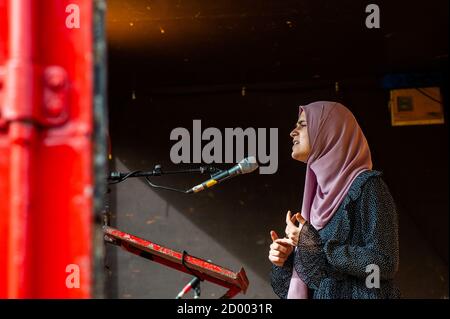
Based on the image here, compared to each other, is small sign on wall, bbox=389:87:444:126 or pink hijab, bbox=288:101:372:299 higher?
small sign on wall, bbox=389:87:444:126

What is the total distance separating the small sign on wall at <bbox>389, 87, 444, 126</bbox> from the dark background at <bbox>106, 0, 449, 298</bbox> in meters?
0.05

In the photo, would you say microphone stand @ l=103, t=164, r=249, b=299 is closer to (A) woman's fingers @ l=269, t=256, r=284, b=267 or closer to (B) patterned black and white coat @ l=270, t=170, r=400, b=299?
(A) woman's fingers @ l=269, t=256, r=284, b=267

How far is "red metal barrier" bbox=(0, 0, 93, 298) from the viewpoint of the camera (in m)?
1.04

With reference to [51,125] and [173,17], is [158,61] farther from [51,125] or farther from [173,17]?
[51,125]

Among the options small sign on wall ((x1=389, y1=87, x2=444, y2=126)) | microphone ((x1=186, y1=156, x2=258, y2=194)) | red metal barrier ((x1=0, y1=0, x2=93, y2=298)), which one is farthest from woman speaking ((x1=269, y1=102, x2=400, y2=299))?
small sign on wall ((x1=389, y1=87, x2=444, y2=126))

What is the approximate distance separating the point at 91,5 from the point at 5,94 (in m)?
0.20

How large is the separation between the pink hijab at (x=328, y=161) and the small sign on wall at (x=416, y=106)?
221cm

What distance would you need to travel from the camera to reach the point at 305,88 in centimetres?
426

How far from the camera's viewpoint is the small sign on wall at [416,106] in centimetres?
438

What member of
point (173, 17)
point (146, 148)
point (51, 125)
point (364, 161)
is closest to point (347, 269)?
point (364, 161)

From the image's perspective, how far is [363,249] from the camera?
2029mm

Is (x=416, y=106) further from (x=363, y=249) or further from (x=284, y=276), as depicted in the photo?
(x=363, y=249)

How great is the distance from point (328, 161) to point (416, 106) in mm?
2417

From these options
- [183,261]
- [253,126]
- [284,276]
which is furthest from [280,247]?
[253,126]
